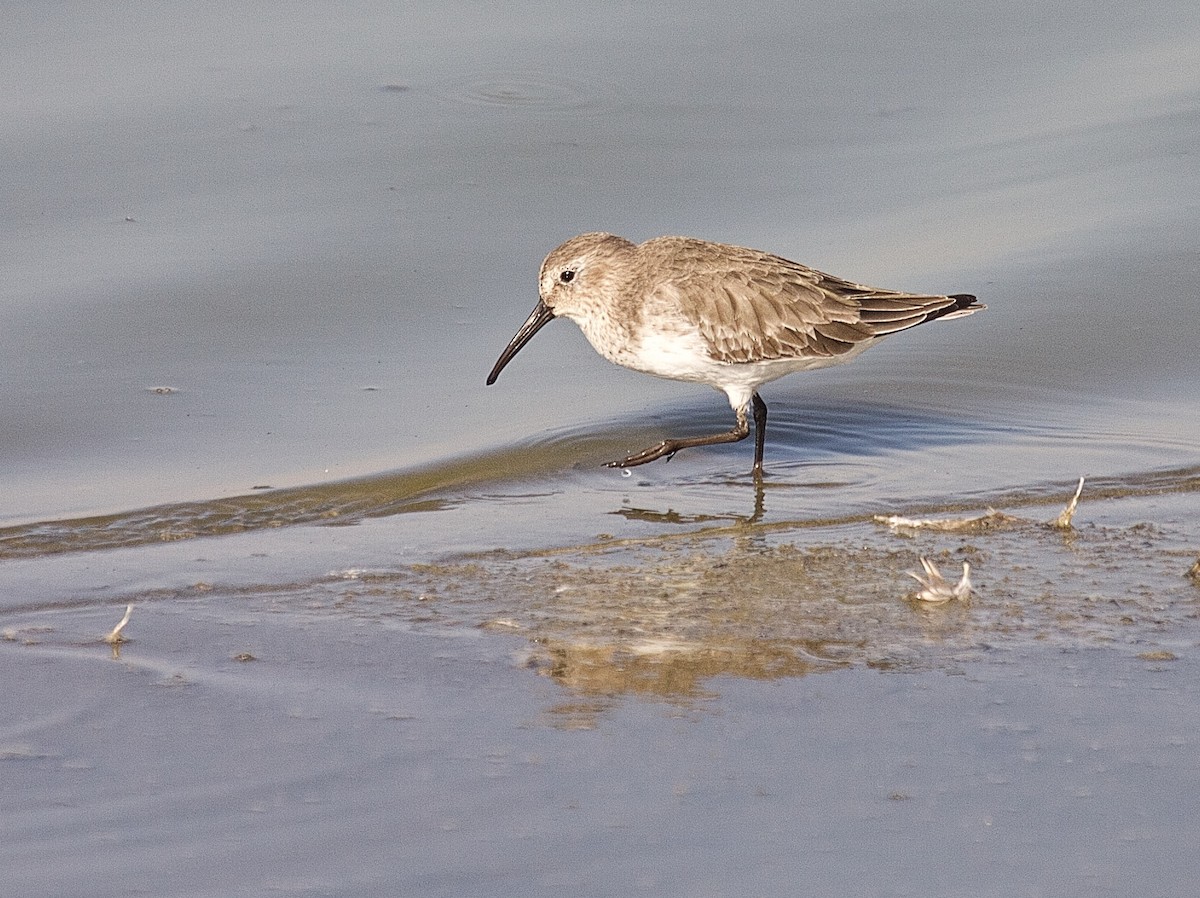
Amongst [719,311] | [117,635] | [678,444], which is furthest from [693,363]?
[117,635]

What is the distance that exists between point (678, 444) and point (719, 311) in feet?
2.07

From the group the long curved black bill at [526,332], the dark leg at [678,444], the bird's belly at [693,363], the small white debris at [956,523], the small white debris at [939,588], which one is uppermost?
the long curved black bill at [526,332]

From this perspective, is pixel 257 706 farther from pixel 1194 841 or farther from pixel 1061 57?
pixel 1061 57

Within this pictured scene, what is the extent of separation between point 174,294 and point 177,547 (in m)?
2.55

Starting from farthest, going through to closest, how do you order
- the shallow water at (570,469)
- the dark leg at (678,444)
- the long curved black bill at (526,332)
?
the long curved black bill at (526,332)
the dark leg at (678,444)
the shallow water at (570,469)

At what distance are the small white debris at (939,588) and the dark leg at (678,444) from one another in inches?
82.3

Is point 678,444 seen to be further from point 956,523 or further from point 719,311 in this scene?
point 956,523

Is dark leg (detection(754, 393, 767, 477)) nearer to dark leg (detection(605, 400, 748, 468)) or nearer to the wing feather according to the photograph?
dark leg (detection(605, 400, 748, 468))

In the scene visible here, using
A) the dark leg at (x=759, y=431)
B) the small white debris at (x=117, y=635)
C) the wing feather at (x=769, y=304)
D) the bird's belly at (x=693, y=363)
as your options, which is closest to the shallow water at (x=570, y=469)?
the small white debris at (x=117, y=635)

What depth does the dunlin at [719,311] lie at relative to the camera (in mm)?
7445

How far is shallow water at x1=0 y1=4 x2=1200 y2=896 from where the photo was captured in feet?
13.0

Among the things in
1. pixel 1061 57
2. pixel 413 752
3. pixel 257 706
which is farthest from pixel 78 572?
pixel 1061 57

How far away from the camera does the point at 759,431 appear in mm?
7422

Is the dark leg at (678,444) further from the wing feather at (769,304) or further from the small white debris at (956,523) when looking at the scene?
the small white debris at (956,523)
